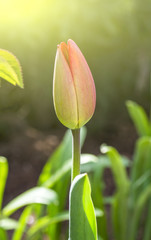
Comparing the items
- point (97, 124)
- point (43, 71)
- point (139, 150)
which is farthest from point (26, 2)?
point (139, 150)

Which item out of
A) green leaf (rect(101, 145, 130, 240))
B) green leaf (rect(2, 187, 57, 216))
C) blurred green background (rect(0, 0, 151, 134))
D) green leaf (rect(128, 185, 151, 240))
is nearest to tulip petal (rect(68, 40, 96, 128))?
green leaf (rect(2, 187, 57, 216))

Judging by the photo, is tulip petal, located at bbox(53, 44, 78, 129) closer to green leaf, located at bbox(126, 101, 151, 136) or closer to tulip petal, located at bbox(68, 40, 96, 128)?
tulip petal, located at bbox(68, 40, 96, 128)

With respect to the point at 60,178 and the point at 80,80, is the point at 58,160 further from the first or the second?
the point at 80,80

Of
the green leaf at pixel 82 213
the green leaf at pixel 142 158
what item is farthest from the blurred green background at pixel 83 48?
the green leaf at pixel 82 213

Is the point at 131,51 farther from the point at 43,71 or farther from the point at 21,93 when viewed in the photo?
the point at 21,93

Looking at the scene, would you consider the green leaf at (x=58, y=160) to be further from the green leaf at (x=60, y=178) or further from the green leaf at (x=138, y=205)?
the green leaf at (x=138, y=205)

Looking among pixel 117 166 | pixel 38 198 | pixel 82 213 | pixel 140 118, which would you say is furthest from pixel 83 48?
pixel 82 213

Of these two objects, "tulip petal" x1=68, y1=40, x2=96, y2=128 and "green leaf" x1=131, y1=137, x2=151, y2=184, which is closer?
"tulip petal" x1=68, y1=40, x2=96, y2=128
